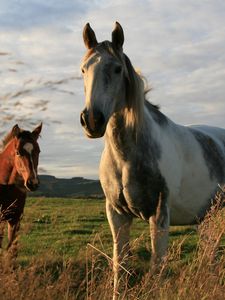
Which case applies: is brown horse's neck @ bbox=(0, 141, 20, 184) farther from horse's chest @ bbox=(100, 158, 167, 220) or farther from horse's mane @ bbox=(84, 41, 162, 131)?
horse's mane @ bbox=(84, 41, 162, 131)

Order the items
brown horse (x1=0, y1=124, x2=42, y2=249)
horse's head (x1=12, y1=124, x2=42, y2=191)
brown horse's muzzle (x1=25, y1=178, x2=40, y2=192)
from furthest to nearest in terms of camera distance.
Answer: brown horse (x1=0, y1=124, x2=42, y2=249)
horse's head (x1=12, y1=124, x2=42, y2=191)
brown horse's muzzle (x1=25, y1=178, x2=40, y2=192)

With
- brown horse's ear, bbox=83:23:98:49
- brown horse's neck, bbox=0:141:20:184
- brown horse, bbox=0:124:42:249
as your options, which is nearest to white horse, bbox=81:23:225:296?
brown horse's ear, bbox=83:23:98:49

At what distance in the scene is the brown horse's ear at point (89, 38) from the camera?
5.23 metres

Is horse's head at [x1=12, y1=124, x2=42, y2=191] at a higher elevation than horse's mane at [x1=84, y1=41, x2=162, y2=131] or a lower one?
lower

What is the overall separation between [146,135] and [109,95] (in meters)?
0.80

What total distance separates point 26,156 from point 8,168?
809 mm

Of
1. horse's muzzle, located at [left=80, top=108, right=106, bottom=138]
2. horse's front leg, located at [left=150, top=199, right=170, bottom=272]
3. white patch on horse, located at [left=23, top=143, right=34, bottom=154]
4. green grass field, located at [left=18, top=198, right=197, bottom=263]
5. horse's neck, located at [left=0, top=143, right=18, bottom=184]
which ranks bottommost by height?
green grass field, located at [left=18, top=198, right=197, bottom=263]

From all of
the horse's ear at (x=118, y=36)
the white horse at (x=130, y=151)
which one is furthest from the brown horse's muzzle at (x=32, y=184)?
the horse's ear at (x=118, y=36)

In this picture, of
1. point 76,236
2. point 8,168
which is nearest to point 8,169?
point 8,168

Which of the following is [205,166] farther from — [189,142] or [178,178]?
[178,178]

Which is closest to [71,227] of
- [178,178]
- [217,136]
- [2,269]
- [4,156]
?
[4,156]

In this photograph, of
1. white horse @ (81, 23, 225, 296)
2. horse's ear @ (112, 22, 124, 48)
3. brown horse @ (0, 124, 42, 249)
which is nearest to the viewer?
white horse @ (81, 23, 225, 296)

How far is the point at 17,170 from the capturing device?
9.05 metres

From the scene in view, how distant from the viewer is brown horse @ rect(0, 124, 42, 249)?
28.6 feet
